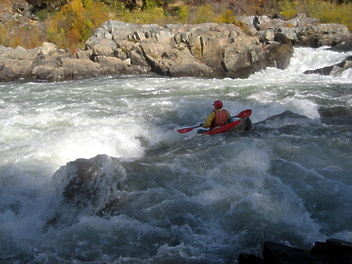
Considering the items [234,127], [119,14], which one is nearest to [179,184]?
[234,127]

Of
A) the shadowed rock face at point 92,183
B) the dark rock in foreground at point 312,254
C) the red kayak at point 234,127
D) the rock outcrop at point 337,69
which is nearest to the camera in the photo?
the dark rock in foreground at point 312,254

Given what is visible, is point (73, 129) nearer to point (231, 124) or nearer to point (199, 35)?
point (231, 124)

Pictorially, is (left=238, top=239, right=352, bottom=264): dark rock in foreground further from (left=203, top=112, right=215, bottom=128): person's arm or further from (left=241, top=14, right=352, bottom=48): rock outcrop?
(left=241, top=14, right=352, bottom=48): rock outcrop

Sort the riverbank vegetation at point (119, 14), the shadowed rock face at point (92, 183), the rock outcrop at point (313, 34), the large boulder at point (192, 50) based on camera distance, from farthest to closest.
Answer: the riverbank vegetation at point (119, 14) < the rock outcrop at point (313, 34) < the large boulder at point (192, 50) < the shadowed rock face at point (92, 183)

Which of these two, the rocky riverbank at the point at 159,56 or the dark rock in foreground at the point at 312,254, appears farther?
the rocky riverbank at the point at 159,56

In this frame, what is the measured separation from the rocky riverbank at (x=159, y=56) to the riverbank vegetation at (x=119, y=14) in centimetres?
356

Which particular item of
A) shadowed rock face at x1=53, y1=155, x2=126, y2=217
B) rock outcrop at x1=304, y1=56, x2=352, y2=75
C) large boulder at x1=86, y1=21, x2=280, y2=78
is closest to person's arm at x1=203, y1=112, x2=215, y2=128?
shadowed rock face at x1=53, y1=155, x2=126, y2=217

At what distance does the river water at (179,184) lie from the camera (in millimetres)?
3656

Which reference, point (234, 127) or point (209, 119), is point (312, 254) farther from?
point (209, 119)

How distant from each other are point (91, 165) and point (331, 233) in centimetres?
303

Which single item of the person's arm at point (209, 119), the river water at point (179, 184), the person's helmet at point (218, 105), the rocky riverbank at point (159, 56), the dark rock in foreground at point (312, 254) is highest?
the dark rock in foreground at point (312, 254)

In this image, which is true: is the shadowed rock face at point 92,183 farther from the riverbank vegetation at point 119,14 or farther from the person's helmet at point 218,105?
the riverbank vegetation at point 119,14

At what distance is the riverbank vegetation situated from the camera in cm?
1934

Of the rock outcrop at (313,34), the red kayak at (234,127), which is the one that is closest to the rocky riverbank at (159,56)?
the rock outcrop at (313,34)
